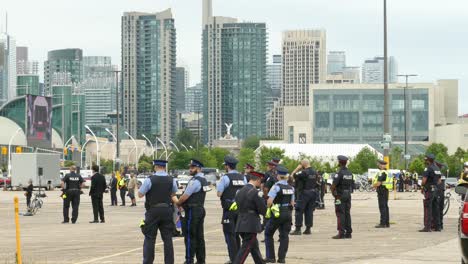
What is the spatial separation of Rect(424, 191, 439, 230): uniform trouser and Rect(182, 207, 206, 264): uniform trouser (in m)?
9.69

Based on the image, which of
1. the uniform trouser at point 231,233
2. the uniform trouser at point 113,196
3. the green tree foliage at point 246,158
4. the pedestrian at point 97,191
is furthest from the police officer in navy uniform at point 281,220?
the green tree foliage at point 246,158

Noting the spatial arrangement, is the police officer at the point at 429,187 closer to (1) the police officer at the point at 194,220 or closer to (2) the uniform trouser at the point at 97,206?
(1) the police officer at the point at 194,220

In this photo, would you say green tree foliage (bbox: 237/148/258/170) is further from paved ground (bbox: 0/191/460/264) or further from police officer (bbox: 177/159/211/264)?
police officer (bbox: 177/159/211/264)

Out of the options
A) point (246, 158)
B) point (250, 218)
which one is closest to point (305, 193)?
point (250, 218)

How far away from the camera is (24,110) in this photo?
178 m

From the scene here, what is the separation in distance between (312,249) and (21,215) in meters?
19.2

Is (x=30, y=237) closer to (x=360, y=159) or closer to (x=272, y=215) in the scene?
(x=272, y=215)

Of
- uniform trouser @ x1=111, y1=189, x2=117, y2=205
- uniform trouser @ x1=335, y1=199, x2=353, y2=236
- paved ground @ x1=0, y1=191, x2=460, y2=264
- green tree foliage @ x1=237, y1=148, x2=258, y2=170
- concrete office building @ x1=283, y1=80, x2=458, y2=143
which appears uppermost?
concrete office building @ x1=283, y1=80, x2=458, y2=143

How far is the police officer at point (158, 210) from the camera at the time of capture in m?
17.7

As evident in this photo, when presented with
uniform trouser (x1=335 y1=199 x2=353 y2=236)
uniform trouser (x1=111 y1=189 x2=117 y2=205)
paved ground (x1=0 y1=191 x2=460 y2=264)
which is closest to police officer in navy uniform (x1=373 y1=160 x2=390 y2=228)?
paved ground (x1=0 y1=191 x2=460 y2=264)

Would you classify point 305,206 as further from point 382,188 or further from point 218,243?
point 218,243

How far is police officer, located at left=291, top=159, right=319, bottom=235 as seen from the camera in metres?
27.0

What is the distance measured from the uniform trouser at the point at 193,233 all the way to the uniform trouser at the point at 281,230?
1274mm

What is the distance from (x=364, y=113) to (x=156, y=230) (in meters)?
164
